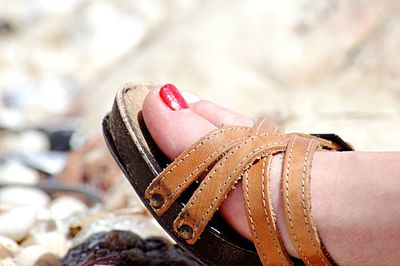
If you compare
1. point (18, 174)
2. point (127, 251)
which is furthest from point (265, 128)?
point (18, 174)

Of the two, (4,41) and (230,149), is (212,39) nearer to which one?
(230,149)

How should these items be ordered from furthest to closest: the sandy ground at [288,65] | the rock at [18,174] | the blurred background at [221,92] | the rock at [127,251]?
1. the rock at [18,174]
2. the sandy ground at [288,65]
3. the blurred background at [221,92]
4. the rock at [127,251]

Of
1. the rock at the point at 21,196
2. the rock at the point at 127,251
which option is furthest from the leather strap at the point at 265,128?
the rock at the point at 21,196

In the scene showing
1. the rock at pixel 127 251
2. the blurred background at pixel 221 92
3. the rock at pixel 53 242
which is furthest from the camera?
the blurred background at pixel 221 92

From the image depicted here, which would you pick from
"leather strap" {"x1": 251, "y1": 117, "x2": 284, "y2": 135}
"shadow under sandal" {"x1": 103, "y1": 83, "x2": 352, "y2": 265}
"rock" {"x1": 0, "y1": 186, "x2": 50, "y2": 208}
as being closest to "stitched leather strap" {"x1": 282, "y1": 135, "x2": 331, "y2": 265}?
"shadow under sandal" {"x1": 103, "y1": 83, "x2": 352, "y2": 265}

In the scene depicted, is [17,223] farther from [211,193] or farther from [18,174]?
[18,174]

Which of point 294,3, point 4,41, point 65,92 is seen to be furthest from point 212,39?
point 4,41

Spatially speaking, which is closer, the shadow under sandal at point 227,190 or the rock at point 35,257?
the shadow under sandal at point 227,190

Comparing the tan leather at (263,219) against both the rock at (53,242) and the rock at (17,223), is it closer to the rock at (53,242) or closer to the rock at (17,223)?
the rock at (53,242)
